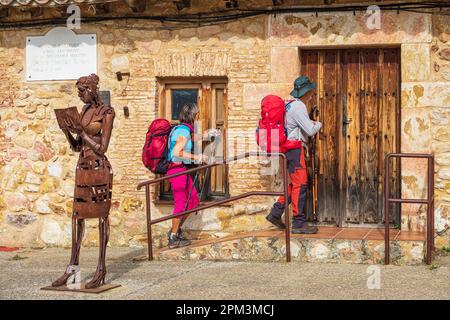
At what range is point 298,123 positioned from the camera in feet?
28.6

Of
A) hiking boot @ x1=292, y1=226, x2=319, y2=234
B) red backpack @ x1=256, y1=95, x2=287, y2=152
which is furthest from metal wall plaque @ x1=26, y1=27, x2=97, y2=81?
hiking boot @ x1=292, y1=226, x2=319, y2=234

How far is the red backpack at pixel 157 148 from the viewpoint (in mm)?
9031

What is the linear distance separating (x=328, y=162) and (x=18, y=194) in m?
3.90

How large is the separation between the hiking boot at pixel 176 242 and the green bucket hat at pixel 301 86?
2.02 metres

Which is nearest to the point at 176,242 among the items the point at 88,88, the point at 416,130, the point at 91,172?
the point at 91,172

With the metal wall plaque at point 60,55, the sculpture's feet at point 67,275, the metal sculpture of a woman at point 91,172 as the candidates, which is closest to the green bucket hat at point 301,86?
the metal sculpture of a woman at point 91,172

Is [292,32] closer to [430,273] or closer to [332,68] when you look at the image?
[332,68]

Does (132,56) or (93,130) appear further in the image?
(132,56)

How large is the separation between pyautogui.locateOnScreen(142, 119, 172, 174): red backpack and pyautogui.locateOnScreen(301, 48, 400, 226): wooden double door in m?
1.75

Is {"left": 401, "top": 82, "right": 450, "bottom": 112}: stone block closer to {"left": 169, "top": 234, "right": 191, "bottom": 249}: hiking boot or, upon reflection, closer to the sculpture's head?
{"left": 169, "top": 234, "right": 191, "bottom": 249}: hiking boot

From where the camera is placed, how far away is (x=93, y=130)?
705cm

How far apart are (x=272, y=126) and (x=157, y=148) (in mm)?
1326

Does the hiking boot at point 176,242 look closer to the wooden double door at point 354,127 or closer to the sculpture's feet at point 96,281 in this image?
the wooden double door at point 354,127
